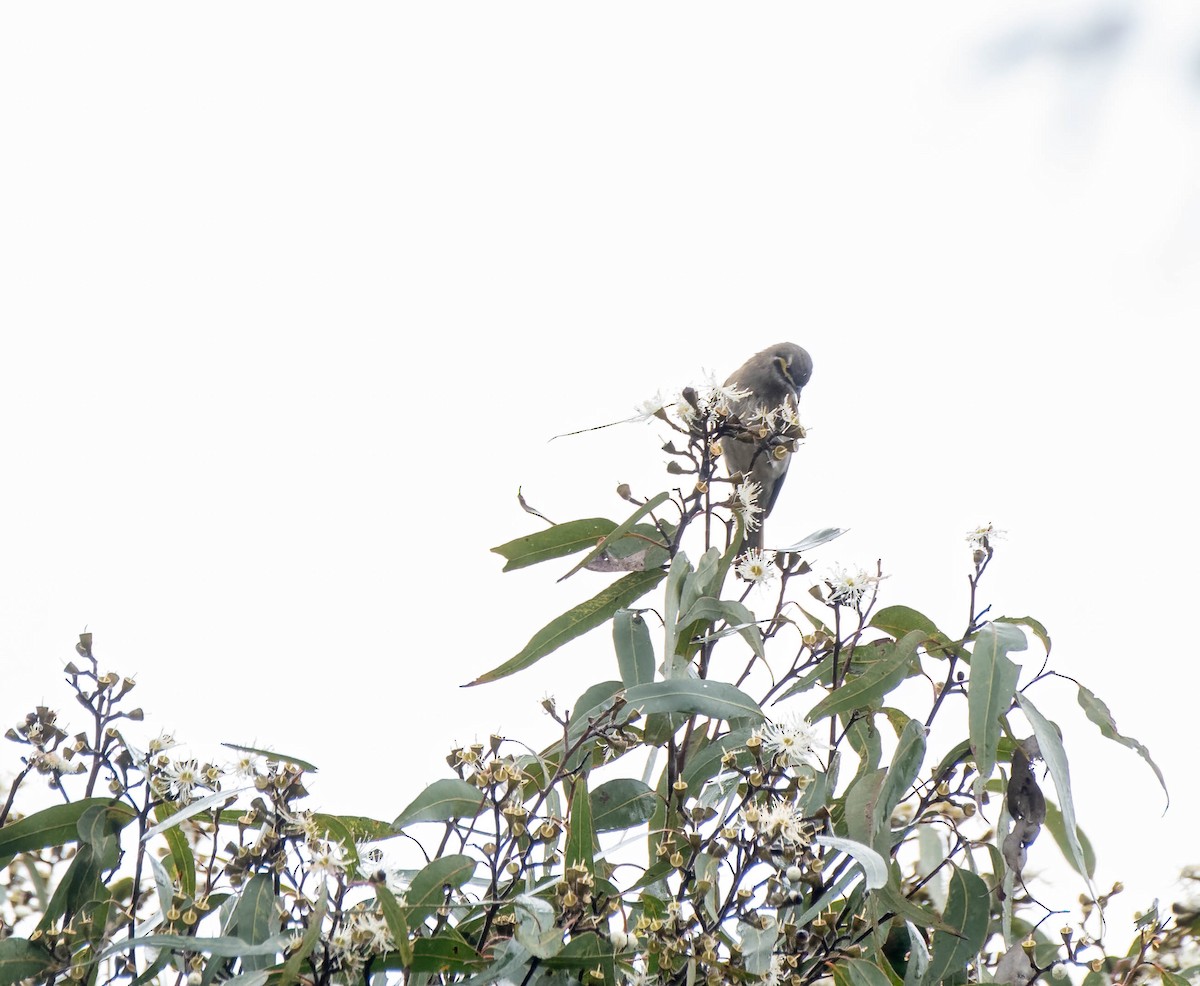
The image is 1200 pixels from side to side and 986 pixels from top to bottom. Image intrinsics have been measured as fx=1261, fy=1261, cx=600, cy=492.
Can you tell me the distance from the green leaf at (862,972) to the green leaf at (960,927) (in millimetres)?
162

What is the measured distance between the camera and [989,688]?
180 centimetres

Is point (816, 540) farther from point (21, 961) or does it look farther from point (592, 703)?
point (21, 961)

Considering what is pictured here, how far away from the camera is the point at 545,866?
166cm

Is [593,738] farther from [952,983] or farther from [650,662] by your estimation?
[952,983]

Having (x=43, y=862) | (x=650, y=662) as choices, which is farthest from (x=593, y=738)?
(x=43, y=862)

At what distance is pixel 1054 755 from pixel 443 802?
0.89 metres

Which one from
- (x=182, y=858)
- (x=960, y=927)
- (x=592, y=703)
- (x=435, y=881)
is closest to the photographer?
(x=435, y=881)

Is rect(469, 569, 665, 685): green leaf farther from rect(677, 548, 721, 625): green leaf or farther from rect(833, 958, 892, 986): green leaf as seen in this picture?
Result: rect(833, 958, 892, 986): green leaf

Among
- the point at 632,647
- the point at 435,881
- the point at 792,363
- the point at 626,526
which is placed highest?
the point at 792,363

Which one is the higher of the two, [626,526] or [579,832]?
[626,526]

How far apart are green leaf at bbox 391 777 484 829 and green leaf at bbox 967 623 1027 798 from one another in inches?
27.1

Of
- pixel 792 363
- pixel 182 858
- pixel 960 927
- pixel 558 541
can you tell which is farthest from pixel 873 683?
pixel 792 363

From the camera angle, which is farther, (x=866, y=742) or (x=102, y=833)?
(x=866, y=742)

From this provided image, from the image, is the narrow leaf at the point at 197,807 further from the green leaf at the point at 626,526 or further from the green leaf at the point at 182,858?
the green leaf at the point at 626,526
